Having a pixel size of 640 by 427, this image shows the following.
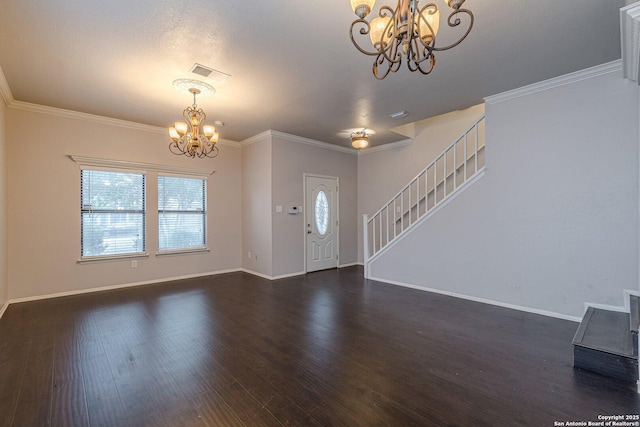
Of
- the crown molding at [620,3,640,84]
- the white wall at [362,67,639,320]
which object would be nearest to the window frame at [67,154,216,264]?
the white wall at [362,67,639,320]

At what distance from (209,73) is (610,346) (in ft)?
15.2

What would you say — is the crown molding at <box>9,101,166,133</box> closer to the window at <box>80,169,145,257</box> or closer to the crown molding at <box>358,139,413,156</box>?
the window at <box>80,169,145,257</box>

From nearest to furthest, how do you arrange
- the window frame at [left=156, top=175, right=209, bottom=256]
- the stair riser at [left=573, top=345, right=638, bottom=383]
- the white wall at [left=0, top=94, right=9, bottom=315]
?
the stair riser at [left=573, top=345, right=638, bottom=383], the white wall at [left=0, top=94, right=9, bottom=315], the window frame at [left=156, top=175, right=209, bottom=256]

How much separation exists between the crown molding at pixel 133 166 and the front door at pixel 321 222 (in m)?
2.19

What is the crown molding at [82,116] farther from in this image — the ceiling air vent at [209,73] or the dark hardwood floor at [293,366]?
the dark hardwood floor at [293,366]

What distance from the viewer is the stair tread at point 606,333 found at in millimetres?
2398

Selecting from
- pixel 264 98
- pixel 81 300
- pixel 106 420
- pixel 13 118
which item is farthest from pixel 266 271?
pixel 13 118

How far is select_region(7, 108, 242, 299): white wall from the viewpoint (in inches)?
169

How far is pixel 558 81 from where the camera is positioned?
11.7 ft

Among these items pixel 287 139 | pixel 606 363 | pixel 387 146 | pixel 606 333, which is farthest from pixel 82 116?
pixel 606 333

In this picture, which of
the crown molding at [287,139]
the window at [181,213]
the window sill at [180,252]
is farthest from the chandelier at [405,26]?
the window sill at [180,252]

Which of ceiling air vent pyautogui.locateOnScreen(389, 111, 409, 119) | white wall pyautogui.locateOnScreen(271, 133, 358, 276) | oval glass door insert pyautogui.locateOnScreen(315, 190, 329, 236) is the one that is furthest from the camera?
oval glass door insert pyautogui.locateOnScreen(315, 190, 329, 236)

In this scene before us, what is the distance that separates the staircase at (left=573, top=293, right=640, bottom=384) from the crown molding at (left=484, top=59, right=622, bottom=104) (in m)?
2.45

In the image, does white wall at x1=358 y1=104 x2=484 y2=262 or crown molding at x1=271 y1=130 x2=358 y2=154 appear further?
crown molding at x1=271 y1=130 x2=358 y2=154
